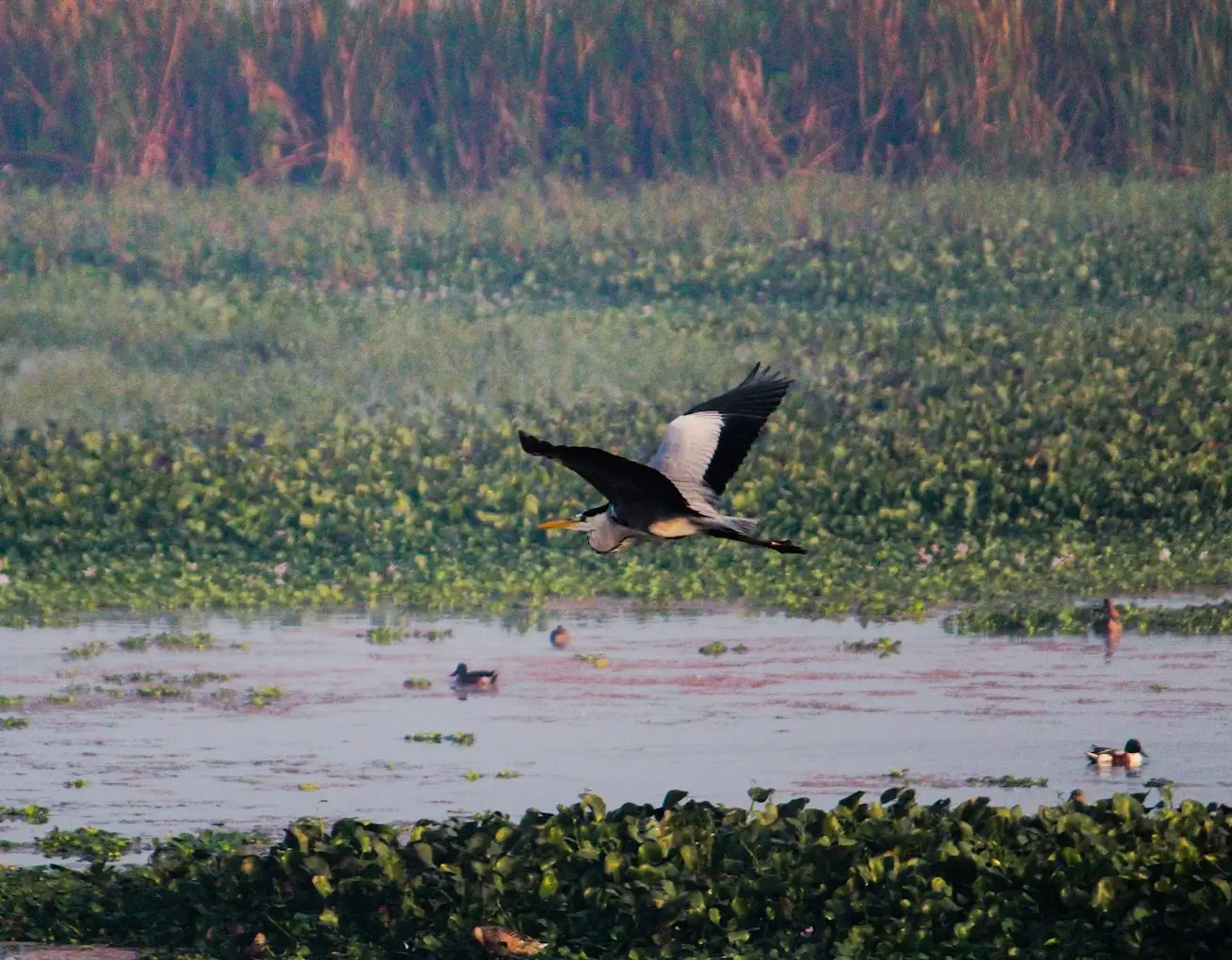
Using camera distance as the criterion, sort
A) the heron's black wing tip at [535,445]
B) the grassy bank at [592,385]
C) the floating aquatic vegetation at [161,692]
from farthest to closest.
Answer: the grassy bank at [592,385]
the floating aquatic vegetation at [161,692]
the heron's black wing tip at [535,445]

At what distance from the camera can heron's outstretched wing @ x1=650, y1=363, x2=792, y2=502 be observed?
30.7 feet

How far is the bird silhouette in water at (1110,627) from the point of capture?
14.4 meters

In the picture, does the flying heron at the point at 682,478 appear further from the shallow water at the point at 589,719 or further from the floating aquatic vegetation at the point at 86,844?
the floating aquatic vegetation at the point at 86,844

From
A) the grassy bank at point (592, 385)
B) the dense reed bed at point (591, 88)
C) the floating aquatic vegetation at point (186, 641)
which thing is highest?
the dense reed bed at point (591, 88)

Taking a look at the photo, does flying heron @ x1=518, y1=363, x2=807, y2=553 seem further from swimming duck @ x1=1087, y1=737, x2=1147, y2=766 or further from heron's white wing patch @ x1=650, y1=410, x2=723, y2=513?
swimming duck @ x1=1087, y1=737, x2=1147, y2=766

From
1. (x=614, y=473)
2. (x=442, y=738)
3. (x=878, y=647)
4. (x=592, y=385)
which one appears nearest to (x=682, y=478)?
(x=614, y=473)

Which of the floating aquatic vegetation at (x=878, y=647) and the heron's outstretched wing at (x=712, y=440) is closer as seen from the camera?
the heron's outstretched wing at (x=712, y=440)

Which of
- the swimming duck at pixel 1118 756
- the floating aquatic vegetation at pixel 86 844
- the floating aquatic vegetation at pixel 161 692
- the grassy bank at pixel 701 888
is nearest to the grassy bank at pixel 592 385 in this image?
the floating aquatic vegetation at pixel 161 692

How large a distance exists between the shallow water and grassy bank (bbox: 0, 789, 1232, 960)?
1.49 metres

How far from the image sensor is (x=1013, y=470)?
18.7 metres

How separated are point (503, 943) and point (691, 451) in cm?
215

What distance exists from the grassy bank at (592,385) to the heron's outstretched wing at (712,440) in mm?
6113

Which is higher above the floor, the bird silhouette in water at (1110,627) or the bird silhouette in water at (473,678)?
the bird silhouette in water at (1110,627)

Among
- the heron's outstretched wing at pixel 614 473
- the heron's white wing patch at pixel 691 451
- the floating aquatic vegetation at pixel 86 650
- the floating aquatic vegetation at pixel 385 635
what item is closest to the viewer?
the heron's outstretched wing at pixel 614 473
